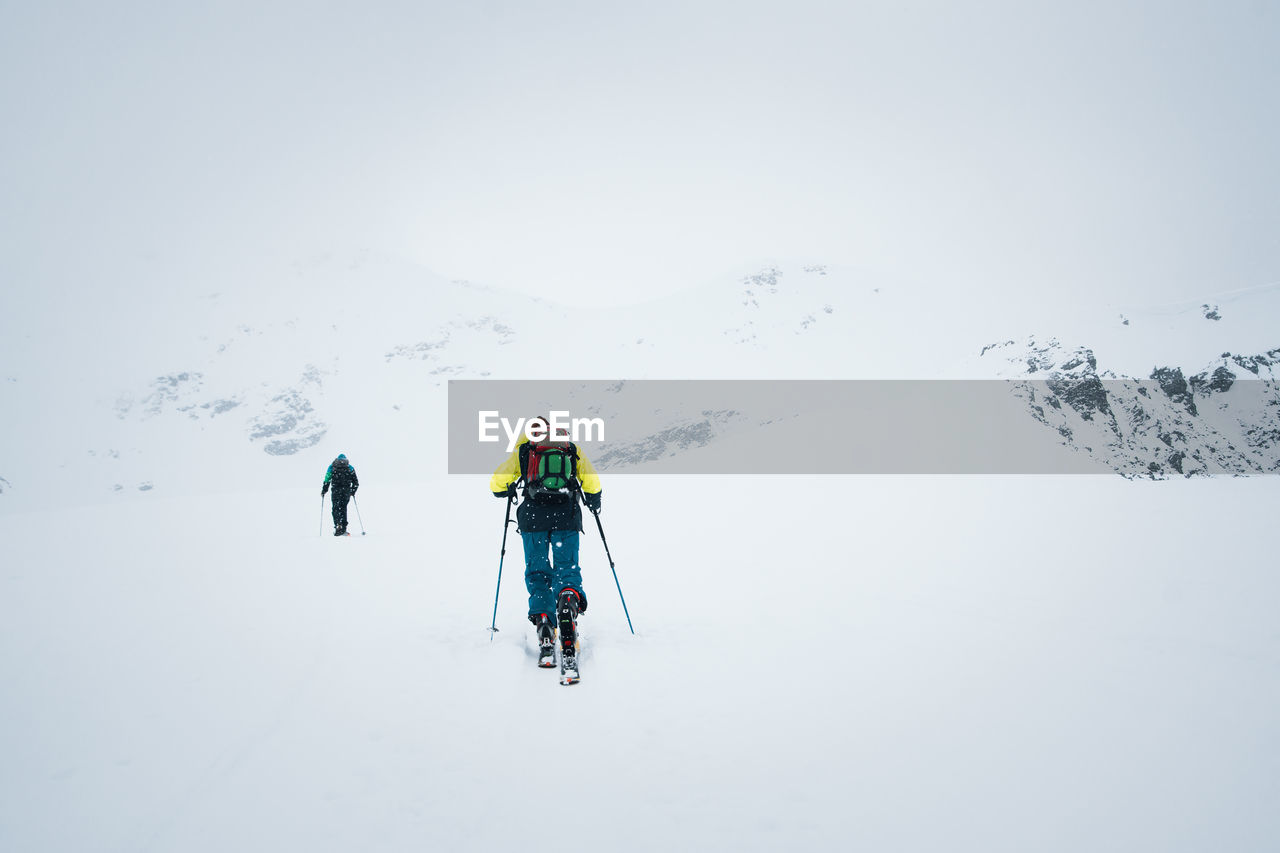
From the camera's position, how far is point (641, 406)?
178 ft

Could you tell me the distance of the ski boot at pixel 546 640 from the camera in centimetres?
522

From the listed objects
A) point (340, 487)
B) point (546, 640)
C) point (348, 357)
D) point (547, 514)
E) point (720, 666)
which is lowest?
point (720, 666)

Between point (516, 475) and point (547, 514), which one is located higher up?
point (516, 475)

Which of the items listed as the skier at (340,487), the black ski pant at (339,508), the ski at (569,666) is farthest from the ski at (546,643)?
the black ski pant at (339,508)

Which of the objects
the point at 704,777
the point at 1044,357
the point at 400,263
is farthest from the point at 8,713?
the point at 400,263

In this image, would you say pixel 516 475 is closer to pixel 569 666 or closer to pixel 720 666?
pixel 569 666

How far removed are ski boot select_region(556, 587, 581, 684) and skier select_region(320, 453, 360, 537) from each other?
9911 mm

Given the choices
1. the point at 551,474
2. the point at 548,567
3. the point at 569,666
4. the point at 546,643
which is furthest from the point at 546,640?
the point at 551,474

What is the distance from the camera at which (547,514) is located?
5.73 metres

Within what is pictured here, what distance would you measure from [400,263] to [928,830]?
389ft

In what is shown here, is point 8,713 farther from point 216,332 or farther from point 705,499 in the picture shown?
point 216,332

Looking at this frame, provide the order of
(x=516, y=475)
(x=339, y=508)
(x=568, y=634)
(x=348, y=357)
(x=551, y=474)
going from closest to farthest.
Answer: (x=568, y=634), (x=551, y=474), (x=516, y=475), (x=339, y=508), (x=348, y=357)

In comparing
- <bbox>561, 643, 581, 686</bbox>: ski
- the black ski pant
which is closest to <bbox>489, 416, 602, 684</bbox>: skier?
<bbox>561, 643, 581, 686</bbox>: ski

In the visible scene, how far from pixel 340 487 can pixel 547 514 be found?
10.1 metres
